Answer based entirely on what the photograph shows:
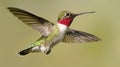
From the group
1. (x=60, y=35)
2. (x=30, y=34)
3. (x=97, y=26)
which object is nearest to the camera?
(x=60, y=35)

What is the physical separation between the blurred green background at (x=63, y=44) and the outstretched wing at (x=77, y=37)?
68 cm

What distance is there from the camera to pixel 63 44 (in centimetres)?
162

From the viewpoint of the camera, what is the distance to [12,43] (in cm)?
163

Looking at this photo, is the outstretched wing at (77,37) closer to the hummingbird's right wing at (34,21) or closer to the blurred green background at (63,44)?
the hummingbird's right wing at (34,21)

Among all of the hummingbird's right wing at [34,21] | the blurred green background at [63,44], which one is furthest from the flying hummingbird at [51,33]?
the blurred green background at [63,44]

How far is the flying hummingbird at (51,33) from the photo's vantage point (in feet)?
2.78

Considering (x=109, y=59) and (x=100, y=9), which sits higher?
(x=100, y=9)

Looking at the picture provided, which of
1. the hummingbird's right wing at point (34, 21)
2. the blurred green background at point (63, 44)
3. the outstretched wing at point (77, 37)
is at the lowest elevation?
the blurred green background at point (63, 44)

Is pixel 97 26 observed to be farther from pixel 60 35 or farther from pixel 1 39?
pixel 60 35

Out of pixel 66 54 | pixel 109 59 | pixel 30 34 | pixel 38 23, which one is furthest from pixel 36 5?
pixel 38 23

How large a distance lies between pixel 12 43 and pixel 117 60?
1.85 ft

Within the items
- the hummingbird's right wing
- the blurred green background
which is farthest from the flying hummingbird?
the blurred green background

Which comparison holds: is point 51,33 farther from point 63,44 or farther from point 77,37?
point 63,44

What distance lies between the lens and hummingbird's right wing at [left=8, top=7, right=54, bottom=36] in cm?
84
